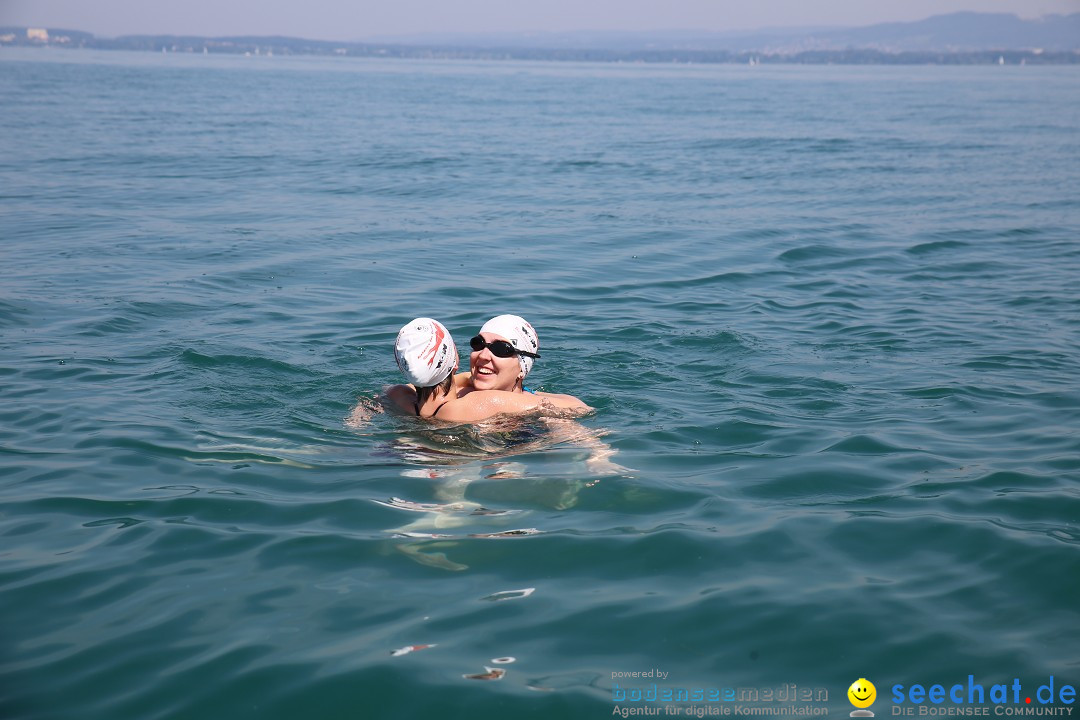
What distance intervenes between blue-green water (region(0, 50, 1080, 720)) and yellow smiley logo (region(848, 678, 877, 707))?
11cm

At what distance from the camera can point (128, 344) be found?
10.6m

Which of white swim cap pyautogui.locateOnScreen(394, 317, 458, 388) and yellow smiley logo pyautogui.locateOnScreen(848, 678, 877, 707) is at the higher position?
white swim cap pyautogui.locateOnScreen(394, 317, 458, 388)

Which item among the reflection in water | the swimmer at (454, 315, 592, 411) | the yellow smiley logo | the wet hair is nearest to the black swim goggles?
the swimmer at (454, 315, 592, 411)

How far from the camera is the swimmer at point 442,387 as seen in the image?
7516 millimetres

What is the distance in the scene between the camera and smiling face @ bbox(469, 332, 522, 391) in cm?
802

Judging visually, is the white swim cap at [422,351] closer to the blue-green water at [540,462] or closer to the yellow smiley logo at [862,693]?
the blue-green water at [540,462]

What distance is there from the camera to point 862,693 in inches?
182

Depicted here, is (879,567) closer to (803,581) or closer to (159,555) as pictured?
(803,581)

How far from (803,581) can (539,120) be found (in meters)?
39.0

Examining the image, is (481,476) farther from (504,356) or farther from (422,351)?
(504,356)

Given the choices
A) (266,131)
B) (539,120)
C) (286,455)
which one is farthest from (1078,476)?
(539,120)

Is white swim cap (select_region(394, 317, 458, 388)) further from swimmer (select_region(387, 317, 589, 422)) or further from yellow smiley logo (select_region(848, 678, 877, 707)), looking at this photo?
yellow smiley logo (select_region(848, 678, 877, 707))

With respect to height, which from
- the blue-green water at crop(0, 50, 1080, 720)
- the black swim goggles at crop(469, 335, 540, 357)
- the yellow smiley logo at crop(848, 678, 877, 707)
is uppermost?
the black swim goggles at crop(469, 335, 540, 357)

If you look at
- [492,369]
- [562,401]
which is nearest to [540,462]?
[562,401]
